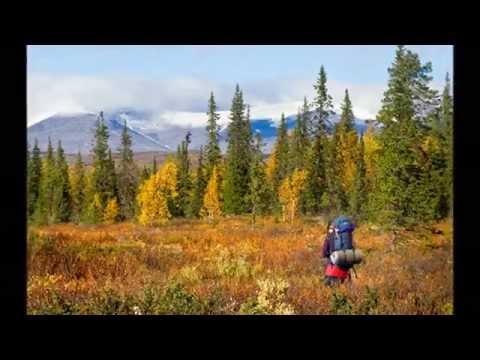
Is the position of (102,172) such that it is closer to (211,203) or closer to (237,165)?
(211,203)

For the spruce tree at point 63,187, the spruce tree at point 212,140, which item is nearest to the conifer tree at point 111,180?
the spruce tree at point 63,187

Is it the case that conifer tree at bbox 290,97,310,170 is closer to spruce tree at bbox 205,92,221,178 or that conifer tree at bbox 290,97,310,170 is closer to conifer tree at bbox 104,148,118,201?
spruce tree at bbox 205,92,221,178

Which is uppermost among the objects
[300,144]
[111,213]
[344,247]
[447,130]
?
[447,130]

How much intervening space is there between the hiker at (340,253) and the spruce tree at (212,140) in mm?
3133

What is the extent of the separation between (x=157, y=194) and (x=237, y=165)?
1.99 metres

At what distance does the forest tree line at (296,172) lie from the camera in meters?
12.3

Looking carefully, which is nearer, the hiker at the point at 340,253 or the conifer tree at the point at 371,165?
the hiker at the point at 340,253

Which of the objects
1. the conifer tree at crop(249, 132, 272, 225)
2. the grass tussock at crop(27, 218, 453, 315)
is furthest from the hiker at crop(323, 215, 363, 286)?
the conifer tree at crop(249, 132, 272, 225)

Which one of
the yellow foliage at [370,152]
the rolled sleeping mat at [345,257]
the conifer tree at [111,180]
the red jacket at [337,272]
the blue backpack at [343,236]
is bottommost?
the red jacket at [337,272]

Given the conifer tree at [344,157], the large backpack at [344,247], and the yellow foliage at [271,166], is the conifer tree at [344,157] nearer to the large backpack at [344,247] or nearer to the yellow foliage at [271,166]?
the large backpack at [344,247]

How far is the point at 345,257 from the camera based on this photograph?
37.6 ft

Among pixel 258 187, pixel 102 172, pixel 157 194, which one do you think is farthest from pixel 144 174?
pixel 258 187
